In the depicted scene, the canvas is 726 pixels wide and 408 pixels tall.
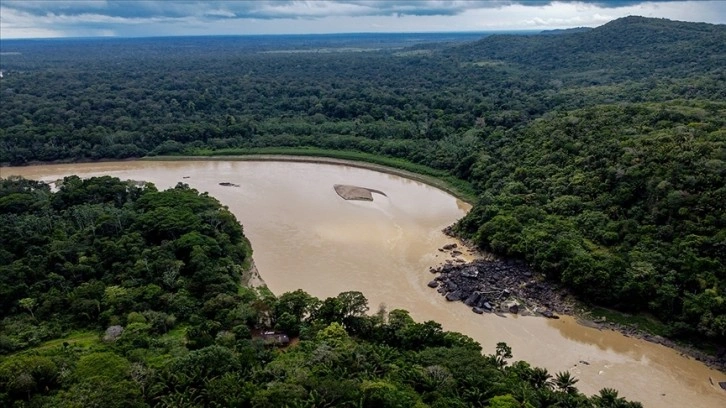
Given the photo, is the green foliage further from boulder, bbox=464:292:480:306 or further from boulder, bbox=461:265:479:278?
boulder, bbox=464:292:480:306

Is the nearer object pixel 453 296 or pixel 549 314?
pixel 549 314

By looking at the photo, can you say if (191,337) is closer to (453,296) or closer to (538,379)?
(538,379)

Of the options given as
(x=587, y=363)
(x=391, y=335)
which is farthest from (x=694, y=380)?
(x=391, y=335)

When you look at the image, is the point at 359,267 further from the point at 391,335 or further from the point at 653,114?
the point at 653,114

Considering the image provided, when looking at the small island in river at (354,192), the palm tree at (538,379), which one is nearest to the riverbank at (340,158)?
the small island in river at (354,192)

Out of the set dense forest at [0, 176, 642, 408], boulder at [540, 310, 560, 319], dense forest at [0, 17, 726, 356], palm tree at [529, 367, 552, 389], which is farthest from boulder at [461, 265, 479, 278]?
palm tree at [529, 367, 552, 389]

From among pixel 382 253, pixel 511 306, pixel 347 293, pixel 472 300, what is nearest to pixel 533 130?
pixel 382 253

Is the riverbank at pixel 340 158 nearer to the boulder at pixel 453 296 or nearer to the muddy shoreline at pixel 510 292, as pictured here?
the muddy shoreline at pixel 510 292
